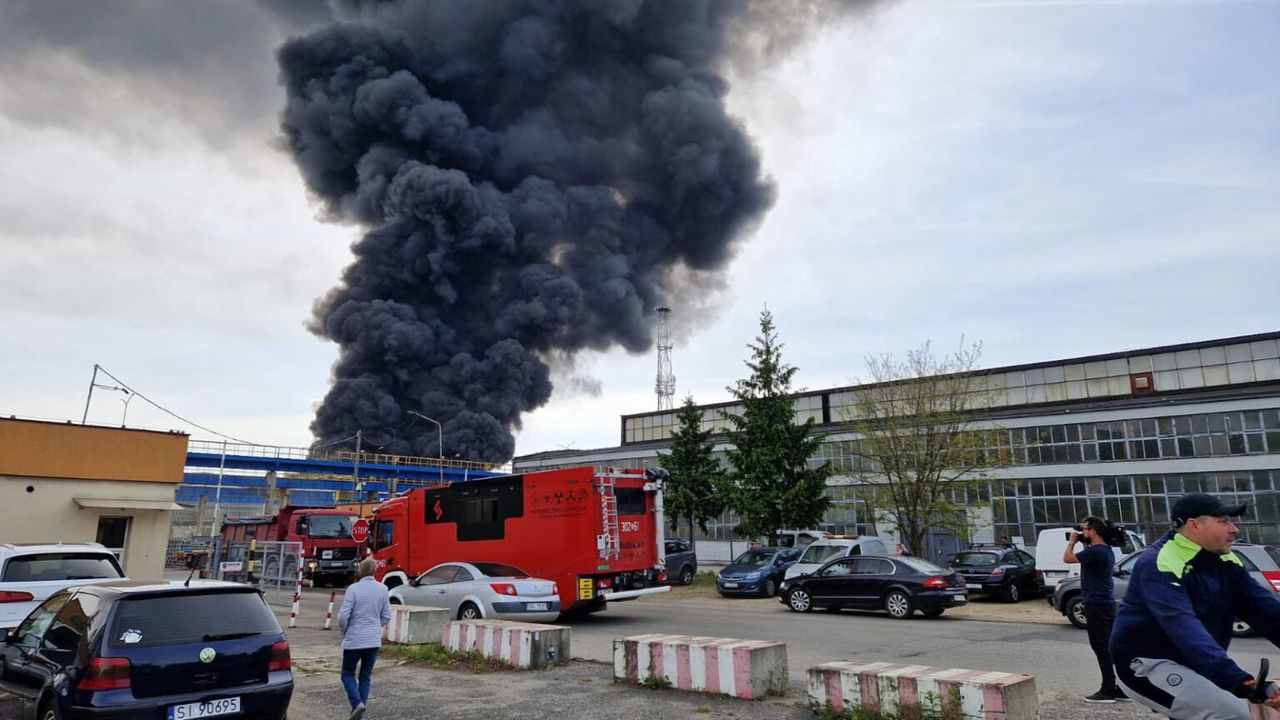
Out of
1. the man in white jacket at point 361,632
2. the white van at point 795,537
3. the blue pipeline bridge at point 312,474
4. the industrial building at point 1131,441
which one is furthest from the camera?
the blue pipeline bridge at point 312,474

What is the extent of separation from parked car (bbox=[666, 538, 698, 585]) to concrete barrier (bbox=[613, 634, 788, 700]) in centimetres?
1891

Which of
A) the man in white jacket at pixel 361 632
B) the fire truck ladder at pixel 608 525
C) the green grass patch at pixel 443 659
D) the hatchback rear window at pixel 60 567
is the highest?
the fire truck ladder at pixel 608 525

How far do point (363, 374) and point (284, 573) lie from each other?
37236 millimetres

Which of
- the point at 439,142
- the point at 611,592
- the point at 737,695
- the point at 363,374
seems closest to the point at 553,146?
the point at 439,142

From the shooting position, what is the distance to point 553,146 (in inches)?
2886

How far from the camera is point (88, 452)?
2050 centimetres

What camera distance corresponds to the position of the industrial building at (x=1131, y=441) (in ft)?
101

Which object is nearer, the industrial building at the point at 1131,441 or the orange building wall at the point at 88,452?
the orange building wall at the point at 88,452

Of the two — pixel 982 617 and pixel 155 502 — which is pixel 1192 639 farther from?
pixel 155 502

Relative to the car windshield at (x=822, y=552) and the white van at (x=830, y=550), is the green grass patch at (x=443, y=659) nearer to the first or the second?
the white van at (x=830, y=550)

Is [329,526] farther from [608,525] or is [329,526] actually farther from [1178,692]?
[1178,692]

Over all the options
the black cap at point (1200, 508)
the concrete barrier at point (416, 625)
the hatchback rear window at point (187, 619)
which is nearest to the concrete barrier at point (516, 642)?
the concrete barrier at point (416, 625)

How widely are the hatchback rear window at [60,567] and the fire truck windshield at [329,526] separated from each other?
18.2 metres

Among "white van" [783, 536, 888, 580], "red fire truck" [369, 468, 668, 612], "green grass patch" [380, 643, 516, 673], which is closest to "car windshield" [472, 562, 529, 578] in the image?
"red fire truck" [369, 468, 668, 612]
